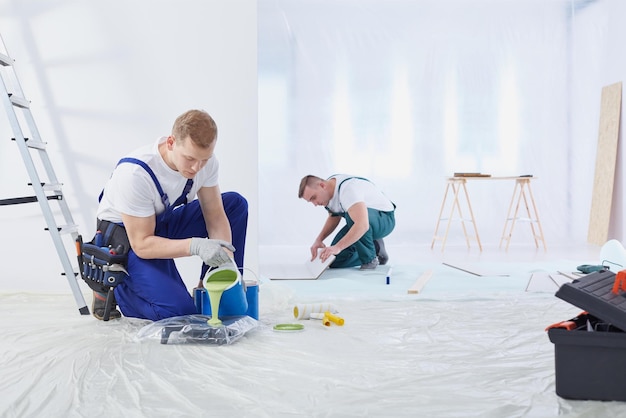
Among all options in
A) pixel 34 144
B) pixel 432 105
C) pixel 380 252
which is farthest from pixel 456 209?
pixel 34 144

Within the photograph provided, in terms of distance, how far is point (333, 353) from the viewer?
2.38 m

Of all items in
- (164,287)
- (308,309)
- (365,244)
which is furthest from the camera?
(365,244)

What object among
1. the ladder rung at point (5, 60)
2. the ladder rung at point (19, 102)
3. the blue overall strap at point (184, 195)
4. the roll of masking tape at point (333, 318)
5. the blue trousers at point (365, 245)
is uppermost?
the ladder rung at point (5, 60)

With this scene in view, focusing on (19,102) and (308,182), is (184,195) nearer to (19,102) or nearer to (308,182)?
(19,102)

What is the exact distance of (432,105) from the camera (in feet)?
25.1

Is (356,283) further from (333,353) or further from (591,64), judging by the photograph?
(591,64)

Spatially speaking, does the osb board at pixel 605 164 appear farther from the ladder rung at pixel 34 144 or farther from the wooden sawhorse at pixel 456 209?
the ladder rung at pixel 34 144

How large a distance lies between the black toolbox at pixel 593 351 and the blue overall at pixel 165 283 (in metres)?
1.34

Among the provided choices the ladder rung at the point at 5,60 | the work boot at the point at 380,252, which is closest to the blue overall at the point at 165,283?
the ladder rung at the point at 5,60

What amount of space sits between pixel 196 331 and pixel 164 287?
1.17 feet

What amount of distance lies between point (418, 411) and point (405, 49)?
6.38 m

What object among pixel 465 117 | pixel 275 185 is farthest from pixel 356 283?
pixel 465 117

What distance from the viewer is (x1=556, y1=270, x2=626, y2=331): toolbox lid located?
5.69 feet

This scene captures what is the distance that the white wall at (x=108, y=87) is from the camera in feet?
12.5
